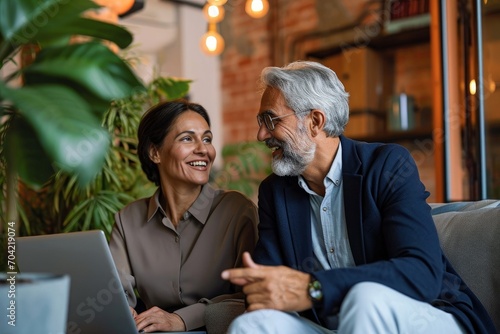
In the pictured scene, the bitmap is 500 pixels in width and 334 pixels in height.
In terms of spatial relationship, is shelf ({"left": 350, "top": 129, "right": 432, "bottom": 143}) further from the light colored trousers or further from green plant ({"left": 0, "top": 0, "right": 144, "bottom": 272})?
green plant ({"left": 0, "top": 0, "right": 144, "bottom": 272})

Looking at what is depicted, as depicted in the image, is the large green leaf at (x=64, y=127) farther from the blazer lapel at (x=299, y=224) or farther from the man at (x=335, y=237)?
the blazer lapel at (x=299, y=224)

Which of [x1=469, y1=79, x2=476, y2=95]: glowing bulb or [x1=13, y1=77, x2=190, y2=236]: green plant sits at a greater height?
[x1=469, y1=79, x2=476, y2=95]: glowing bulb

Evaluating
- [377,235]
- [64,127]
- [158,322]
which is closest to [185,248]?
[158,322]

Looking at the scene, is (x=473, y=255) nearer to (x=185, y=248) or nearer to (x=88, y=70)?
(x=185, y=248)

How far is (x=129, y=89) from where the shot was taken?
3.36ft

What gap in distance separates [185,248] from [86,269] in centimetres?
62

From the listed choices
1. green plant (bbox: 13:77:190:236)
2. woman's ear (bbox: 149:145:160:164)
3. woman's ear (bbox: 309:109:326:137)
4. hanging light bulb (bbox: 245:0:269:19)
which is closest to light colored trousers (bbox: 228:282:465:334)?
woman's ear (bbox: 309:109:326:137)

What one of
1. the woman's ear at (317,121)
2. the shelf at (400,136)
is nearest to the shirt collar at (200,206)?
the woman's ear at (317,121)

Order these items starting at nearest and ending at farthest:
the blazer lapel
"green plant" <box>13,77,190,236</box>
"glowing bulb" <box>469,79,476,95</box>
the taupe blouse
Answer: the blazer lapel → the taupe blouse → "green plant" <box>13,77,190,236</box> → "glowing bulb" <box>469,79,476,95</box>

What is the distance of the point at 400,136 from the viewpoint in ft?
15.6

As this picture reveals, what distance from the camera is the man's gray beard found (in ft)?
6.22

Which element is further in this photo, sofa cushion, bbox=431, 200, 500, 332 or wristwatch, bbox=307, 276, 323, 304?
sofa cushion, bbox=431, 200, 500, 332

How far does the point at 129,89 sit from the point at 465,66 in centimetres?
291

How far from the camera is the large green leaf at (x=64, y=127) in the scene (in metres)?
0.87
